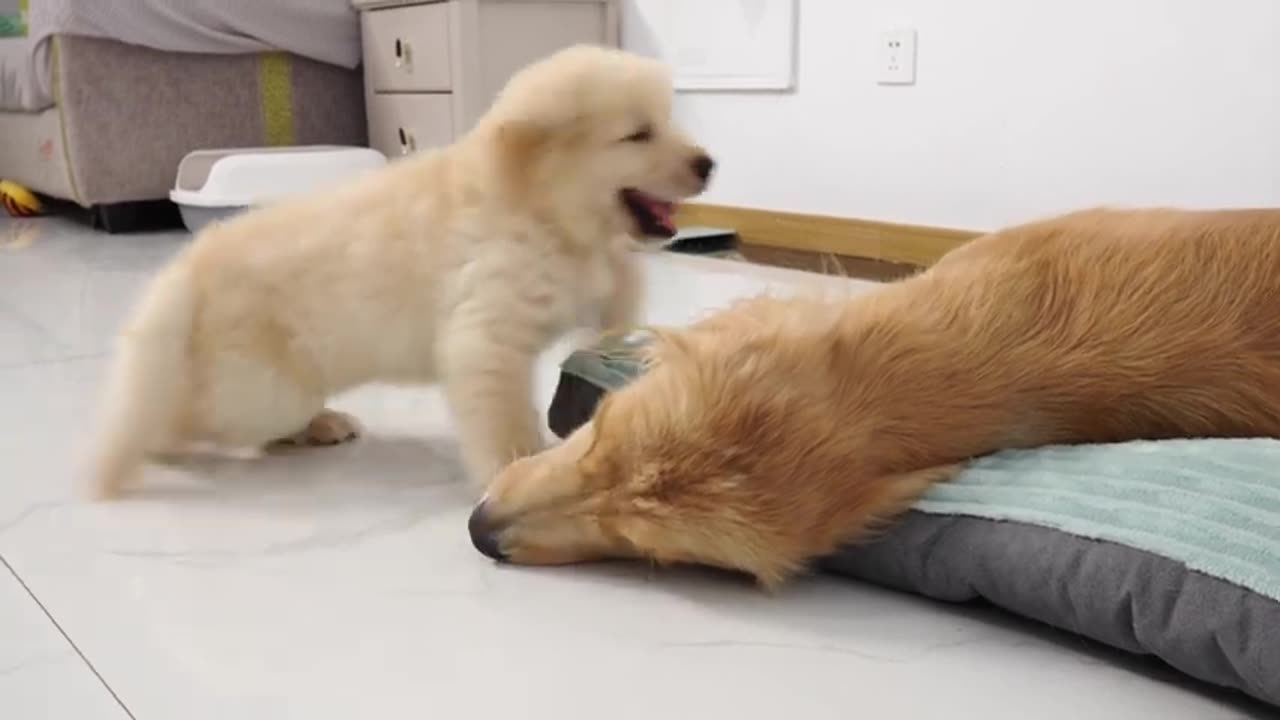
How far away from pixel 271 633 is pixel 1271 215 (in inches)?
32.5

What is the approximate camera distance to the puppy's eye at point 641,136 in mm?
1196

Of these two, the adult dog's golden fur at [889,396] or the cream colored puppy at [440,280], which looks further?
the cream colored puppy at [440,280]

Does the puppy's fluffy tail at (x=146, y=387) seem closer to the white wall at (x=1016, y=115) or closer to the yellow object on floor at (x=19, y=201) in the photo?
the white wall at (x=1016, y=115)

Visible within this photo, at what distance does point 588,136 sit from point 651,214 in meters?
0.12

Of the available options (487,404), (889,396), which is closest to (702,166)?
(487,404)

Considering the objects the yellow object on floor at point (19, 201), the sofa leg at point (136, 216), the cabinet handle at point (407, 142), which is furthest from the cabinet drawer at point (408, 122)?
the yellow object on floor at point (19, 201)

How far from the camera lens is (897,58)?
2.57 metres

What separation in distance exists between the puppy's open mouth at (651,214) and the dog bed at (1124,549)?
1.44 ft

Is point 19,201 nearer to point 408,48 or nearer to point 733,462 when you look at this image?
point 408,48

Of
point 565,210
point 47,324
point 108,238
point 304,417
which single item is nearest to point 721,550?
point 565,210

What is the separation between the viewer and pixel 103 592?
3.14 ft

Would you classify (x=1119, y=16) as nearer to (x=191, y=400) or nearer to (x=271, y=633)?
(x=191, y=400)

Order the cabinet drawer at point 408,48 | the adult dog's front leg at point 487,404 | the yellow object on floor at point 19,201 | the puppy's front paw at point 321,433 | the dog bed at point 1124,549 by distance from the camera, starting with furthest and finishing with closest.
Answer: the yellow object on floor at point 19,201 → the cabinet drawer at point 408,48 → the puppy's front paw at point 321,433 → the adult dog's front leg at point 487,404 → the dog bed at point 1124,549

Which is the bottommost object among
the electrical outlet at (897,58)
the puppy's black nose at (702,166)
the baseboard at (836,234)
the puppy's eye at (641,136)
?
the baseboard at (836,234)
